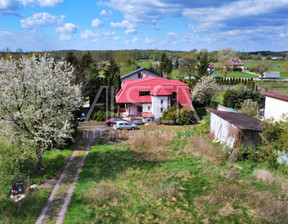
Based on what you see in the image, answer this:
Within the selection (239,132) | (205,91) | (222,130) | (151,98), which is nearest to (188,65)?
(205,91)

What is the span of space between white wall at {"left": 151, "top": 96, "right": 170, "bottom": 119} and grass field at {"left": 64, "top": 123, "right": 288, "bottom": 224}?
408 inches

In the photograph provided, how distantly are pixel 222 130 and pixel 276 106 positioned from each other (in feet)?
15.7

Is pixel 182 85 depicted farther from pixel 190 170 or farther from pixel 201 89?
pixel 190 170

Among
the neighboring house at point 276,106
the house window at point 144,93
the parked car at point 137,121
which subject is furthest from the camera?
the house window at point 144,93

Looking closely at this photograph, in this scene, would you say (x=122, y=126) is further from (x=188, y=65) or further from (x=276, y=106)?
(x=188, y=65)

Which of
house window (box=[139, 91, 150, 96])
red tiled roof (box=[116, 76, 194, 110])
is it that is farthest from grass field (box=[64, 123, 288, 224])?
house window (box=[139, 91, 150, 96])

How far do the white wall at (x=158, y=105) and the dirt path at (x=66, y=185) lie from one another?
8.44m

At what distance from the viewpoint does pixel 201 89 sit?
107ft

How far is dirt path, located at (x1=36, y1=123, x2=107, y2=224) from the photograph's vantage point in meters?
11.0

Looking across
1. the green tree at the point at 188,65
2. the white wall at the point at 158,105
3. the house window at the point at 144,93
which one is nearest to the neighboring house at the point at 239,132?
the white wall at the point at 158,105

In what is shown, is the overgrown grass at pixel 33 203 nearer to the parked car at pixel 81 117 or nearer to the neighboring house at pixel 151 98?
the parked car at pixel 81 117

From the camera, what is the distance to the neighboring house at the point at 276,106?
59.2 ft

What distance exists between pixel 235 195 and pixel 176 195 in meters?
3.06

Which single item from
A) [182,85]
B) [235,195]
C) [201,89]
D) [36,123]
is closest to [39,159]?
[36,123]
